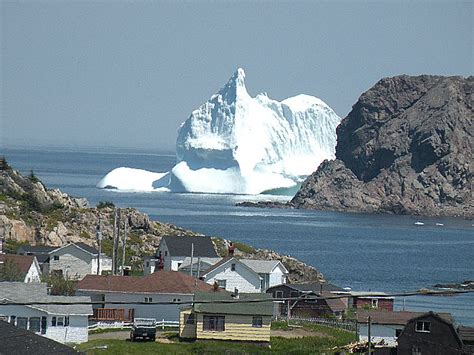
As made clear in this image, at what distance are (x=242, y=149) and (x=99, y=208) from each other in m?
122

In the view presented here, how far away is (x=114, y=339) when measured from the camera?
3300 cm

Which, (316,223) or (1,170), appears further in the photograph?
(316,223)

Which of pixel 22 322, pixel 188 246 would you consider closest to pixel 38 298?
pixel 22 322

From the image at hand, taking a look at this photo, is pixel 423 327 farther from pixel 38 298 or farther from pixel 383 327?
pixel 38 298

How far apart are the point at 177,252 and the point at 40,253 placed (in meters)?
5.72

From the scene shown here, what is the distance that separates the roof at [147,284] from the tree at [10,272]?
10.9 feet

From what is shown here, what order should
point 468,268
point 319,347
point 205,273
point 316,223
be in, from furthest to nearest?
point 316,223, point 468,268, point 205,273, point 319,347

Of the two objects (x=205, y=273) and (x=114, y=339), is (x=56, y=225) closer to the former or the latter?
(x=205, y=273)

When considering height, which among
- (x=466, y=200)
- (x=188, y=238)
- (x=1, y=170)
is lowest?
(x=188, y=238)

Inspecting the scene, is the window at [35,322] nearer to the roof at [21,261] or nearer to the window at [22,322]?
the window at [22,322]

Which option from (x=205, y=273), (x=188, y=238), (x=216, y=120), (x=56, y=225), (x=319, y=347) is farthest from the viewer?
(x=216, y=120)

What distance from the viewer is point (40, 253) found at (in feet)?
171

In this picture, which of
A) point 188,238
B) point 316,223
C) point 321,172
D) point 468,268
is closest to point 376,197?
point 321,172

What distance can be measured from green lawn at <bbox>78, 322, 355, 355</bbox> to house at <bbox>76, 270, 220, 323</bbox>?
152 inches
